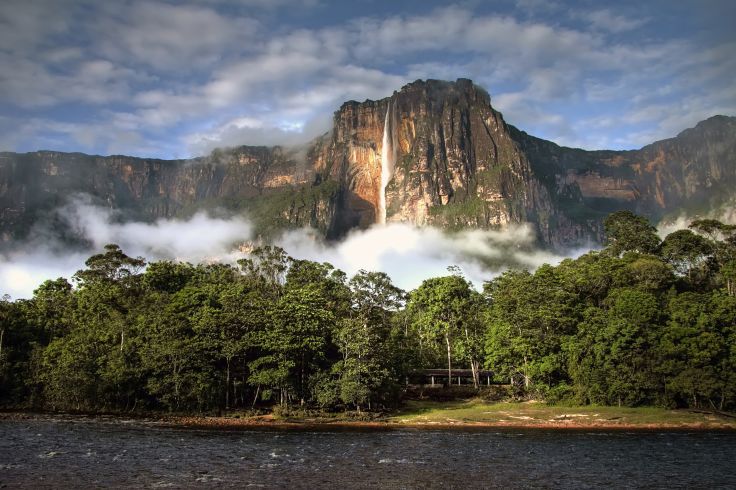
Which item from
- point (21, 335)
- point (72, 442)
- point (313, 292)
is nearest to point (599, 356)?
point (313, 292)

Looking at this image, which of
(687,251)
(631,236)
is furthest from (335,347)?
(631,236)

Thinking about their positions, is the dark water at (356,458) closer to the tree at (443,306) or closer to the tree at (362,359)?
the tree at (362,359)

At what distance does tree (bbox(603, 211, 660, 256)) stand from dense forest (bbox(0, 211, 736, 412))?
77.8 ft

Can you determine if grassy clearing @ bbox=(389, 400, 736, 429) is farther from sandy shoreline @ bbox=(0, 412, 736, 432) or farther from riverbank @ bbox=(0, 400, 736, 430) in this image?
sandy shoreline @ bbox=(0, 412, 736, 432)

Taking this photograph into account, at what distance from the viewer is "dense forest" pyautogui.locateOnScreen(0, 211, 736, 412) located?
70.7 m

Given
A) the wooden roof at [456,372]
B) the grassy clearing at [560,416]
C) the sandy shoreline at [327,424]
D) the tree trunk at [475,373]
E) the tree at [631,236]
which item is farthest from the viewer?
the tree at [631,236]

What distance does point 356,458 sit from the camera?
1778 inches

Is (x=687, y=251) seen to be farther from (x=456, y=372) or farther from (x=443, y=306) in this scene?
(x=456, y=372)

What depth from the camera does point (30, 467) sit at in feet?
128

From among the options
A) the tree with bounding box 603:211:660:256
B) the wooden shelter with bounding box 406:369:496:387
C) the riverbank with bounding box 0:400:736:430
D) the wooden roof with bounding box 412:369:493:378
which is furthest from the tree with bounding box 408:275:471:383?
the tree with bounding box 603:211:660:256

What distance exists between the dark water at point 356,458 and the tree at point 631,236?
219 ft

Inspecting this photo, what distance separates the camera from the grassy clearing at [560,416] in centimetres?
6488

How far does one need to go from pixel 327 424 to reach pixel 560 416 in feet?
85.9

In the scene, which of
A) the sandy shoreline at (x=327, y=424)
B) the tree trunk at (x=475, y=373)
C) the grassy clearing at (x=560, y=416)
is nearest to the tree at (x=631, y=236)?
the tree trunk at (x=475, y=373)
